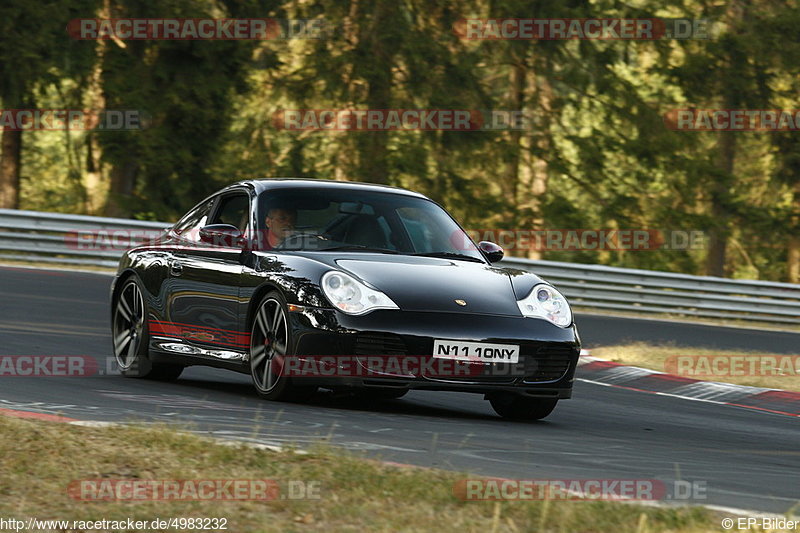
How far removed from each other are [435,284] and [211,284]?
168cm

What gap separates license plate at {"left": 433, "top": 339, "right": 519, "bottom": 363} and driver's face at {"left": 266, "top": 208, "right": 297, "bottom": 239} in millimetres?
1552

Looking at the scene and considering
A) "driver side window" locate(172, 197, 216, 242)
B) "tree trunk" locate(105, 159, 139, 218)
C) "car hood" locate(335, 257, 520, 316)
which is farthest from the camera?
"tree trunk" locate(105, 159, 139, 218)

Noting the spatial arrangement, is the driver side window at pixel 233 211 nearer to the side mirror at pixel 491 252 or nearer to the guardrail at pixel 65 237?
the side mirror at pixel 491 252

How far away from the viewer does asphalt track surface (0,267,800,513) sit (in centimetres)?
632

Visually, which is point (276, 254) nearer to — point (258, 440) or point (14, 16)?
point (258, 440)

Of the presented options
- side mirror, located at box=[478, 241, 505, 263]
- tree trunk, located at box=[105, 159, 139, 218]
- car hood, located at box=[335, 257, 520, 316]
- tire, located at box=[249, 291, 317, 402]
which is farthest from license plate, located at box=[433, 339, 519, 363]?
tree trunk, located at box=[105, 159, 139, 218]

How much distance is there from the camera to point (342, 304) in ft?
26.2

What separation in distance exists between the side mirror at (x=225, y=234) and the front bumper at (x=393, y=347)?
3.48 ft

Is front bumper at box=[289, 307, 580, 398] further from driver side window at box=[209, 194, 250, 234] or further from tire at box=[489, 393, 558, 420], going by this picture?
driver side window at box=[209, 194, 250, 234]

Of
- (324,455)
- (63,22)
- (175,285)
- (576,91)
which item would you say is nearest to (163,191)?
(63,22)

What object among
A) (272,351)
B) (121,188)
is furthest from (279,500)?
(121,188)

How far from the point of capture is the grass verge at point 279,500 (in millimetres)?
4680

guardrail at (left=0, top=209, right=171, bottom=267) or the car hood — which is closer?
the car hood

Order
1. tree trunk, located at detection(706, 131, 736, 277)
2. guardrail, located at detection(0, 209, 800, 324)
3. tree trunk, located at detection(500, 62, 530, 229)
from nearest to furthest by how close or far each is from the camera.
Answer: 1. guardrail, located at detection(0, 209, 800, 324)
2. tree trunk, located at detection(500, 62, 530, 229)
3. tree trunk, located at detection(706, 131, 736, 277)
